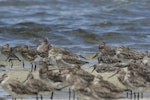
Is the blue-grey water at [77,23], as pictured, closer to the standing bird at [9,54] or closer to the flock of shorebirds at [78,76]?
the standing bird at [9,54]

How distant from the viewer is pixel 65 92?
39.7ft

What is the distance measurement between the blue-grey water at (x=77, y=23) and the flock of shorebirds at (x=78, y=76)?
332 cm

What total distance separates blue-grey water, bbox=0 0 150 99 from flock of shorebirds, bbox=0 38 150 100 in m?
3.32

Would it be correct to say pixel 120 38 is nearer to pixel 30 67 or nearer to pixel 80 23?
pixel 80 23

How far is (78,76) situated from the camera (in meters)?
11.4

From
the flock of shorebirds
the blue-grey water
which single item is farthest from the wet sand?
the blue-grey water

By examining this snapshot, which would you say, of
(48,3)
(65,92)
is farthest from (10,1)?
(65,92)

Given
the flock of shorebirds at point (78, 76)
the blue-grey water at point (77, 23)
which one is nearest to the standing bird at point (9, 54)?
the flock of shorebirds at point (78, 76)

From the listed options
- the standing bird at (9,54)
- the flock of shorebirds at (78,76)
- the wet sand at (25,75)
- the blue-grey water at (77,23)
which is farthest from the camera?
the blue-grey water at (77,23)

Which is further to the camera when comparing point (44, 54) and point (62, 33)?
point (62, 33)

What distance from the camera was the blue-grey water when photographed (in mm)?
20227

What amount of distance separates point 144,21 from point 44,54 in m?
10.6

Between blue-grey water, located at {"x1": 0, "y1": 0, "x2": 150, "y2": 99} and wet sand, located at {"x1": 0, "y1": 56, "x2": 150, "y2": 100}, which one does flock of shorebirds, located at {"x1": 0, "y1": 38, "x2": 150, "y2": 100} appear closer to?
wet sand, located at {"x1": 0, "y1": 56, "x2": 150, "y2": 100}

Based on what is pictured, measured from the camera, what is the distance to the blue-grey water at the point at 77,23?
2023 centimetres
